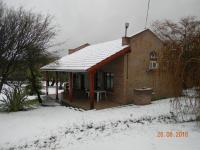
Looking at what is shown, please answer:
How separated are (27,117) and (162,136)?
7790mm

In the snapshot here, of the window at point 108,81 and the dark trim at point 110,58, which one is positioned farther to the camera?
the window at point 108,81

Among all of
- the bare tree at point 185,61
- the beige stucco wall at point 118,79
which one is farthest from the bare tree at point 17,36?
the bare tree at point 185,61

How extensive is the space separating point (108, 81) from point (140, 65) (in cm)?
303

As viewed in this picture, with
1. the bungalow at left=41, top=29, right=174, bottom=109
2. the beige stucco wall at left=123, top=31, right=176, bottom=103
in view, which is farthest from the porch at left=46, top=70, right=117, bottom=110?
the beige stucco wall at left=123, top=31, right=176, bottom=103

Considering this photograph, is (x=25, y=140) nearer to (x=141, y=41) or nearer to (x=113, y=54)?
(x=113, y=54)

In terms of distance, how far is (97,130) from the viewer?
10.3 m

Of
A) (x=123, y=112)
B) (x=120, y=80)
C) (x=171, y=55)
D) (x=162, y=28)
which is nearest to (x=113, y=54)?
(x=120, y=80)

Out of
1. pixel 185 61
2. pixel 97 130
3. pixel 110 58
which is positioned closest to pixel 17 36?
pixel 110 58

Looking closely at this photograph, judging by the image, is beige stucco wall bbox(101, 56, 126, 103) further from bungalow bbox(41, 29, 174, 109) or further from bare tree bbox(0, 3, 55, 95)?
bare tree bbox(0, 3, 55, 95)

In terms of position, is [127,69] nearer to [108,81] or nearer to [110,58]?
[110,58]

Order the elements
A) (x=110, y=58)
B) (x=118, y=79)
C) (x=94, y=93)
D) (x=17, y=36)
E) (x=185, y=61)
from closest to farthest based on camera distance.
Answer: (x=185, y=61)
(x=17, y=36)
(x=110, y=58)
(x=118, y=79)
(x=94, y=93)

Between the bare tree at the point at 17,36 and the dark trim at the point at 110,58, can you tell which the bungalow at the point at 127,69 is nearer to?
the dark trim at the point at 110,58

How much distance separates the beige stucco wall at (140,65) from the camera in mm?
16250

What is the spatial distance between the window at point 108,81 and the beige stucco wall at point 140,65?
5.85 feet
